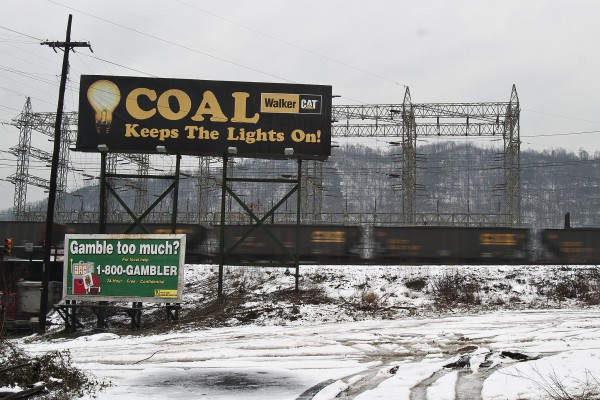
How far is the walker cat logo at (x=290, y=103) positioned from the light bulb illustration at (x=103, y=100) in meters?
6.36

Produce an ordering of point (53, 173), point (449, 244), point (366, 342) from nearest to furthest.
Answer: point (366, 342) → point (53, 173) → point (449, 244)

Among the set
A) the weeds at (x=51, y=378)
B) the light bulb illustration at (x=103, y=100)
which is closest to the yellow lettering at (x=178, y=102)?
the light bulb illustration at (x=103, y=100)

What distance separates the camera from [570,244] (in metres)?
34.7

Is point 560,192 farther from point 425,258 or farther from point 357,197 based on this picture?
point 425,258

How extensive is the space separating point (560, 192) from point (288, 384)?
4475 inches

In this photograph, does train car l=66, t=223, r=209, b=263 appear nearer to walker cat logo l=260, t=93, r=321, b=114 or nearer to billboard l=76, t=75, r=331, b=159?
billboard l=76, t=75, r=331, b=159

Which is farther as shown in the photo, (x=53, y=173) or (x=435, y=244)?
(x=435, y=244)

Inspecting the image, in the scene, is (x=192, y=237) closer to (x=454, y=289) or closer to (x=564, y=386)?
(x=454, y=289)

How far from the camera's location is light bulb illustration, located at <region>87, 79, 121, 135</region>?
2598 centimetres

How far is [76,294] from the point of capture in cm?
2327

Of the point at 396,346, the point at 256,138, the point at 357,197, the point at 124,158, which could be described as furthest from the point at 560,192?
the point at 396,346

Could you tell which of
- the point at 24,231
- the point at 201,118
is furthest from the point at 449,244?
the point at 24,231

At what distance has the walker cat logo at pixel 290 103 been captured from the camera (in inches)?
1035

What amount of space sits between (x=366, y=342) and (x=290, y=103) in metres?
12.6
